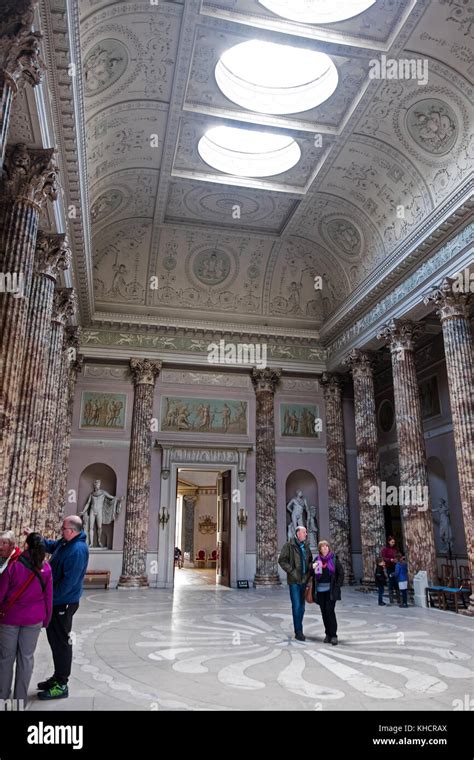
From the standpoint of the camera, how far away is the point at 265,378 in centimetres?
1978

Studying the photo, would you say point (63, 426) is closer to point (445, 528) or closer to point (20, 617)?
point (20, 617)

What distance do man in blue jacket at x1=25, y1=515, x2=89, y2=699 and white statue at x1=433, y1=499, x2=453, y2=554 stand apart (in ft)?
47.3

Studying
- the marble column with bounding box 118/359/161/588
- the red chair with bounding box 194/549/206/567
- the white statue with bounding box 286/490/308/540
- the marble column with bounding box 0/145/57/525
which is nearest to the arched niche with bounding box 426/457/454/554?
the white statue with bounding box 286/490/308/540

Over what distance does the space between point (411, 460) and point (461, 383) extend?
2876mm

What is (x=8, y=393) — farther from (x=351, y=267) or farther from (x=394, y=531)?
(x=394, y=531)

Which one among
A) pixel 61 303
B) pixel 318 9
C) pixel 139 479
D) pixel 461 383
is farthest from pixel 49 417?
pixel 318 9

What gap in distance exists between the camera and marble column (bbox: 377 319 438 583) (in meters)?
13.9

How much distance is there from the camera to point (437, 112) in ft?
42.2

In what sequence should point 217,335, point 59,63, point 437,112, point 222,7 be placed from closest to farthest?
point 59,63 → point 222,7 → point 437,112 → point 217,335

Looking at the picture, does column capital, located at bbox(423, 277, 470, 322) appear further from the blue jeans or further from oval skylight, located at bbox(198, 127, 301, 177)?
the blue jeans

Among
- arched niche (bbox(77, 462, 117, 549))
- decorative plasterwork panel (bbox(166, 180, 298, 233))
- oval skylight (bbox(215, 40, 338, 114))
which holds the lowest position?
arched niche (bbox(77, 462, 117, 549))

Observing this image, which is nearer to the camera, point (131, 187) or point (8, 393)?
point (8, 393)

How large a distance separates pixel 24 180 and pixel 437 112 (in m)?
9.66

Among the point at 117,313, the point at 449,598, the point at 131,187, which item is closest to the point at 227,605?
the point at 449,598
